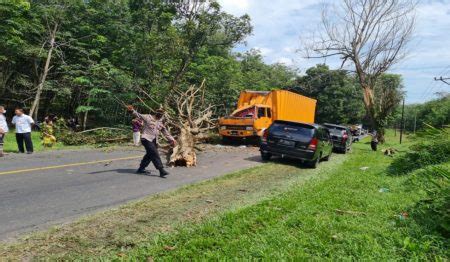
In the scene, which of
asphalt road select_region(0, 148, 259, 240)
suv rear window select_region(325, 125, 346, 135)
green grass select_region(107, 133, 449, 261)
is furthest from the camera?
suv rear window select_region(325, 125, 346, 135)

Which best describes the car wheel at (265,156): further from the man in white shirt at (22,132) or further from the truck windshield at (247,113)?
the man in white shirt at (22,132)

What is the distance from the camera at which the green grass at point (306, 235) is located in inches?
181

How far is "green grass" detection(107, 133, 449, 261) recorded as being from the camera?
15.1 ft

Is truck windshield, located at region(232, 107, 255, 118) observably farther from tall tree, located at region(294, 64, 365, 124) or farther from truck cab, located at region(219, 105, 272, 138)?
tall tree, located at region(294, 64, 365, 124)

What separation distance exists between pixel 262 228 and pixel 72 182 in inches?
213

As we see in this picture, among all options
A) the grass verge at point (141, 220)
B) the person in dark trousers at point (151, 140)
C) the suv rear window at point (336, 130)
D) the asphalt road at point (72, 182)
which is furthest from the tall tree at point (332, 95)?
the grass verge at point (141, 220)

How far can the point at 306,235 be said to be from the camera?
17.2 feet

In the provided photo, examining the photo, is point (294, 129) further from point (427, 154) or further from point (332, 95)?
point (332, 95)

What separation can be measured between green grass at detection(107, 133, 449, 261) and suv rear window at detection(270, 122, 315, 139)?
22.5ft

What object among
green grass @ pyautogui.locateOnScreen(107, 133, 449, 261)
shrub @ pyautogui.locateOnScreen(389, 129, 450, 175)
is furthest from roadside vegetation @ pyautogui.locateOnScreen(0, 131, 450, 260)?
shrub @ pyautogui.locateOnScreen(389, 129, 450, 175)

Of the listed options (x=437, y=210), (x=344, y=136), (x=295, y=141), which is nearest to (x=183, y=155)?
(x=295, y=141)

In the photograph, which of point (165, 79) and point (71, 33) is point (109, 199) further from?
point (71, 33)

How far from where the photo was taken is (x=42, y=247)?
484cm

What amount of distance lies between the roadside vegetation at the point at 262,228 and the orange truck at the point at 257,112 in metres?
12.2
